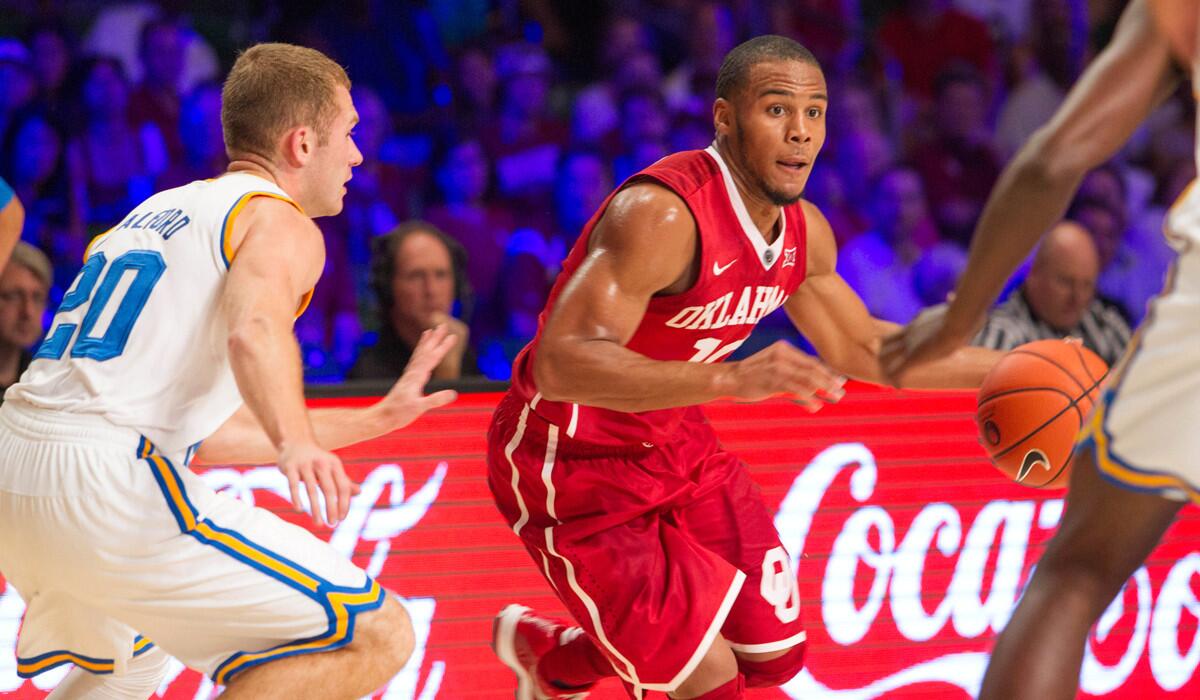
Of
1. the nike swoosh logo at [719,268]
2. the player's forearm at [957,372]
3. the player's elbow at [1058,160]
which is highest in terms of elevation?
the player's elbow at [1058,160]

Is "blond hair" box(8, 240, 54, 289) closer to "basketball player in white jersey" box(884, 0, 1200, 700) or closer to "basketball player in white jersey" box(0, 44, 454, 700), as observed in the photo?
"basketball player in white jersey" box(0, 44, 454, 700)

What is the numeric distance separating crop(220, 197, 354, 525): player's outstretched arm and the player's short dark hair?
4.01 feet

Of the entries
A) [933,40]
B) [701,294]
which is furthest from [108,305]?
[933,40]

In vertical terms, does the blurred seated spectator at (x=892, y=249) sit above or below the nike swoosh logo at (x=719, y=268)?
below

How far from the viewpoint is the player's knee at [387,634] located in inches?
118

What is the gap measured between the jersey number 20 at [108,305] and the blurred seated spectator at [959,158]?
5357 millimetres

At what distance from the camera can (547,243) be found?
6785 millimetres

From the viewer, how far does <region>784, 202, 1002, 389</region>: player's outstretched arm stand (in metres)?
3.86

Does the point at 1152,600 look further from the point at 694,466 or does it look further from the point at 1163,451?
the point at 1163,451

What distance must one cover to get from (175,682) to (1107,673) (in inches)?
120

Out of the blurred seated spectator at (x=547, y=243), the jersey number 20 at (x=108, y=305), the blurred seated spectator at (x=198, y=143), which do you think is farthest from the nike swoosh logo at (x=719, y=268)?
the blurred seated spectator at (x=198, y=143)

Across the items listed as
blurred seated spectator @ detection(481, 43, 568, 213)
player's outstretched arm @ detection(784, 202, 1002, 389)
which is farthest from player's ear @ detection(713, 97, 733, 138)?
blurred seated spectator @ detection(481, 43, 568, 213)

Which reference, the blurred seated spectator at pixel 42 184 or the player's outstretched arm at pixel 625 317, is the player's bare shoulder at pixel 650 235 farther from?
the blurred seated spectator at pixel 42 184

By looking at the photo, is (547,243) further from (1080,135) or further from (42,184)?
(1080,135)
